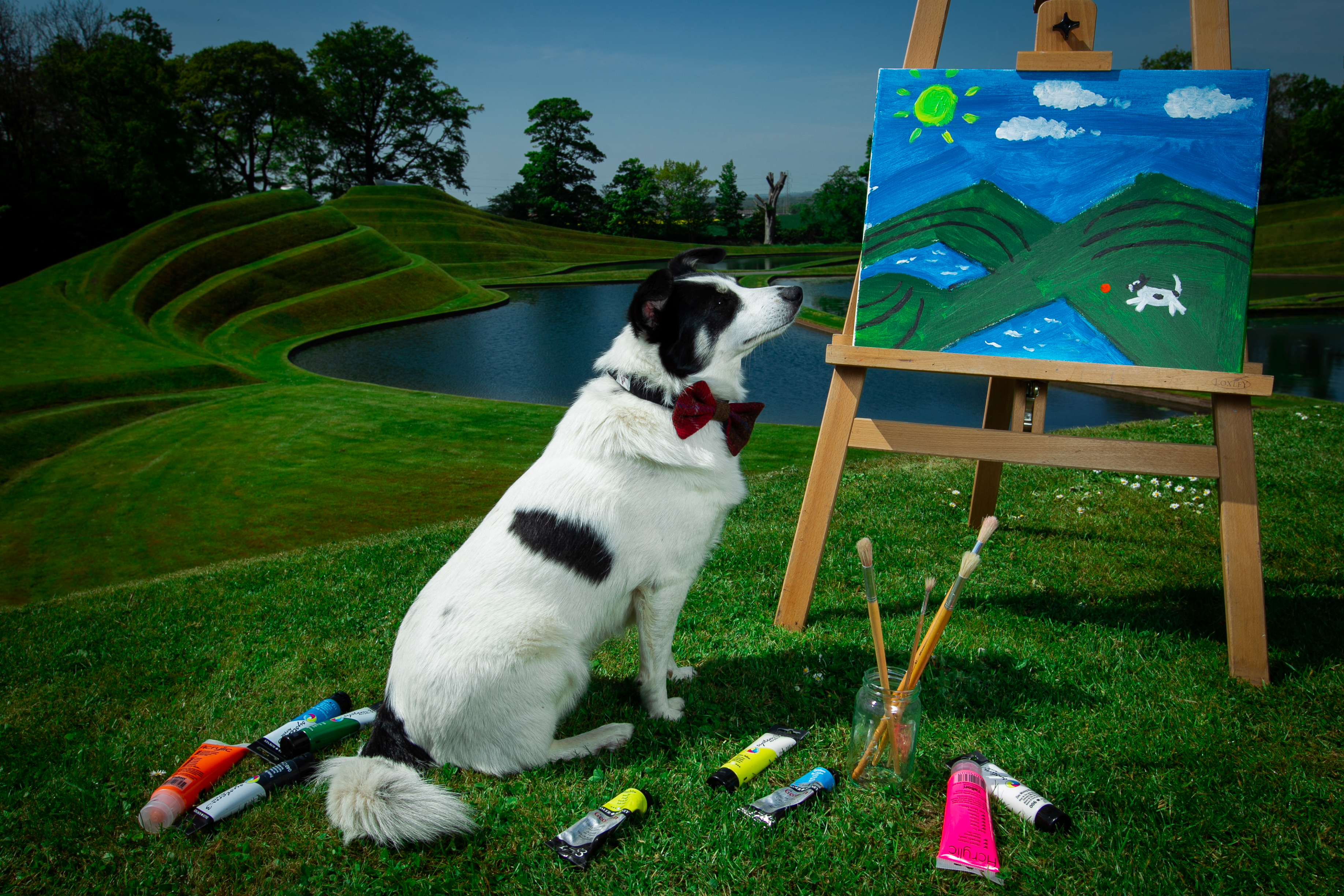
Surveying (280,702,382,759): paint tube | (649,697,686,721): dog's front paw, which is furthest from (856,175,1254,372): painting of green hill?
(280,702,382,759): paint tube

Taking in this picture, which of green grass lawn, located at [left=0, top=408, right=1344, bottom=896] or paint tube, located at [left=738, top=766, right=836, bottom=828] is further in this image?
paint tube, located at [left=738, top=766, right=836, bottom=828]

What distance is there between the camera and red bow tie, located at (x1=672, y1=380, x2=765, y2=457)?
7.98ft

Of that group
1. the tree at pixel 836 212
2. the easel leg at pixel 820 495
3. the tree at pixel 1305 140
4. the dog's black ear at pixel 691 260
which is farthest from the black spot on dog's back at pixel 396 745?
the tree at pixel 1305 140

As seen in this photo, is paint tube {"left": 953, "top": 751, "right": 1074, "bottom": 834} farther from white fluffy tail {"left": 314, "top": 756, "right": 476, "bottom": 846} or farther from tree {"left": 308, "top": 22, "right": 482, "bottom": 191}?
tree {"left": 308, "top": 22, "right": 482, "bottom": 191}

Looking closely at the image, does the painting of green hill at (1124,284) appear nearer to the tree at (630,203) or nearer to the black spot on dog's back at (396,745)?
the black spot on dog's back at (396,745)

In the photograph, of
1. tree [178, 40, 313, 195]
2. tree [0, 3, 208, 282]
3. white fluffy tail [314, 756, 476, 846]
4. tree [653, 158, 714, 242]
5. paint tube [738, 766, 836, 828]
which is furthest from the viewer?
tree [653, 158, 714, 242]

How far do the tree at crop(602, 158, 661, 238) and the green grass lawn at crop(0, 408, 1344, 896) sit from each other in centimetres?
2608

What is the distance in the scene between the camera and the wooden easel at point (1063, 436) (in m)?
2.72

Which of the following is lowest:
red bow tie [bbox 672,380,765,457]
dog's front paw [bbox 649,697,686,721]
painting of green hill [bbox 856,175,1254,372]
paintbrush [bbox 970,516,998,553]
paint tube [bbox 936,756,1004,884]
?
dog's front paw [bbox 649,697,686,721]

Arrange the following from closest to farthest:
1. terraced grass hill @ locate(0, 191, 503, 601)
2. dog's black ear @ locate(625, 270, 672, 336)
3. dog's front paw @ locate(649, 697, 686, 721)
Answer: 1. dog's black ear @ locate(625, 270, 672, 336)
2. dog's front paw @ locate(649, 697, 686, 721)
3. terraced grass hill @ locate(0, 191, 503, 601)

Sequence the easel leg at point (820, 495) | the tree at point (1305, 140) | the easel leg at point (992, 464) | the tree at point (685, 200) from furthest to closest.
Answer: the tree at point (685, 200) < the tree at point (1305, 140) < the easel leg at point (992, 464) < the easel leg at point (820, 495)

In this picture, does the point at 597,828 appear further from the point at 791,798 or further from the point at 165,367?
the point at 165,367

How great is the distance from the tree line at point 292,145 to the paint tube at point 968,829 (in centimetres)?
344

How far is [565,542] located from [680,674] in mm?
1054
